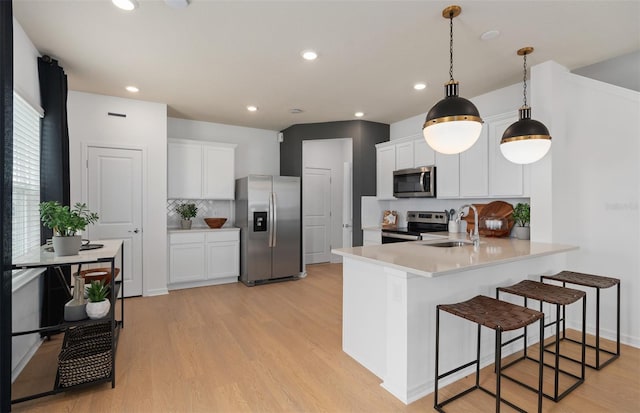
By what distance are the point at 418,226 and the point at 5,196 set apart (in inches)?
178

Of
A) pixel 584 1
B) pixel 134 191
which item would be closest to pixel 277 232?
pixel 134 191

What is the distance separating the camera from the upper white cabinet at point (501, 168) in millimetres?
3445

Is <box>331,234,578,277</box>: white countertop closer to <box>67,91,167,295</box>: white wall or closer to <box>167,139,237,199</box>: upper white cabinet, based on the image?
<box>67,91,167,295</box>: white wall

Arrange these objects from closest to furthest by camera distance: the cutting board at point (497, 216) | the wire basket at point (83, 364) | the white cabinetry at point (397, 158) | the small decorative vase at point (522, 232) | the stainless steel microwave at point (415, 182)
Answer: the wire basket at point (83, 364)
the small decorative vase at point (522, 232)
the cutting board at point (497, 216)
the stainless steel microwave at point (415, 182)
the white cabinetry at point (397, 158)

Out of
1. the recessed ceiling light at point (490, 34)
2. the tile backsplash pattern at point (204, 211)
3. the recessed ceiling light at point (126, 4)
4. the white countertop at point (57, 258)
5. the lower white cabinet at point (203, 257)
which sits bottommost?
the lower white cabinet at point (203, 257)

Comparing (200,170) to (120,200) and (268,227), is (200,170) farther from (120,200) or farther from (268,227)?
(268,227)

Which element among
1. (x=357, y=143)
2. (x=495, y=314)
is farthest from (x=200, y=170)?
(x=495, y=314)

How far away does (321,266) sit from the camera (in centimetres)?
633

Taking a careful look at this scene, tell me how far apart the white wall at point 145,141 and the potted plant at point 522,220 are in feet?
14.2

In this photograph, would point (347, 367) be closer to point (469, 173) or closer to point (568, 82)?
point (469, 173)

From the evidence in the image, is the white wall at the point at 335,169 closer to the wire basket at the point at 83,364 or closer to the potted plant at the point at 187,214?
the potted plant at the point at 187,214

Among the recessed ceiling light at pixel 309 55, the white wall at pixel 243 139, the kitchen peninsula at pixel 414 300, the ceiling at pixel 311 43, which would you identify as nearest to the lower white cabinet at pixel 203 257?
the white wall at pixel 243 139

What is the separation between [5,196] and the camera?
1868mm

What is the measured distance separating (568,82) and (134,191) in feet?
16.6
